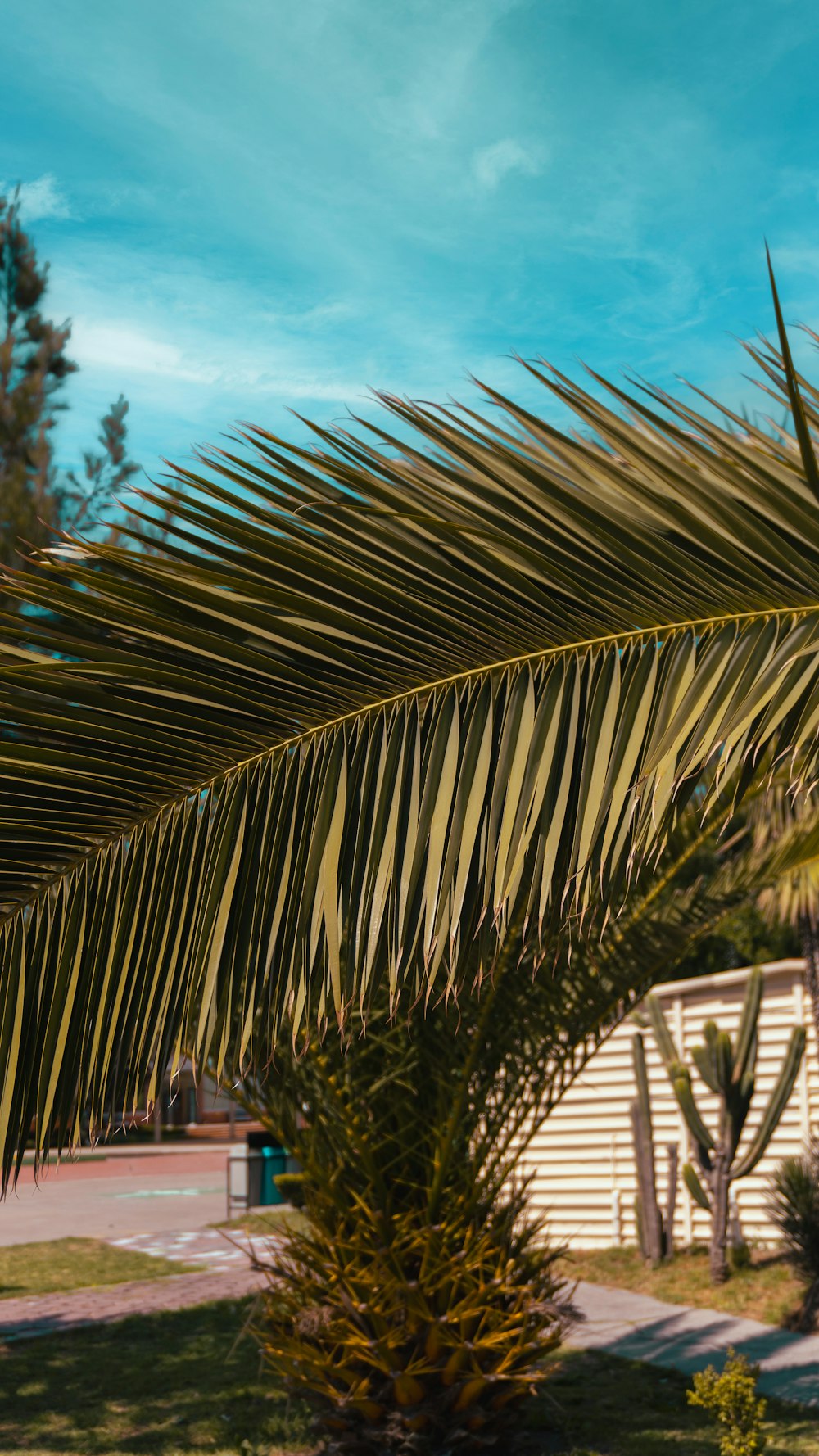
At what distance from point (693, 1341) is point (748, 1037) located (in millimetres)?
2532

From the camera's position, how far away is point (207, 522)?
2.15 m

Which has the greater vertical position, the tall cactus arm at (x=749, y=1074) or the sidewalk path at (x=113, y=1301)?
the tall cactus arm at (x=749, y=1074)

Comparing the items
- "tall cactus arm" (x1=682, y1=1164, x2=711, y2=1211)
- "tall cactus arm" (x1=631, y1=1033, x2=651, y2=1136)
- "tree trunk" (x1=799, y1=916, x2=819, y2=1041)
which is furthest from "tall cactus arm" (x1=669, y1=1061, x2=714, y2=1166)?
"tree trunk" (x1=799, y1=916, x2=819, y2=1041)

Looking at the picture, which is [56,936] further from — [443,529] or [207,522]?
[443,529]

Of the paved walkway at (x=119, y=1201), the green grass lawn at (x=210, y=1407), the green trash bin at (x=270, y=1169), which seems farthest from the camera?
the paved walkway at (x=119, y=1201)

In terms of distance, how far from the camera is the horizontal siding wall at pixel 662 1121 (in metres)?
10.7

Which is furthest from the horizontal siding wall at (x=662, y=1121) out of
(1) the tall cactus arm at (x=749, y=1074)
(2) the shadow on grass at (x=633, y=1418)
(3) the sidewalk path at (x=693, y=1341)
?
(2) the shadow on grass at (x=633, y=1418)

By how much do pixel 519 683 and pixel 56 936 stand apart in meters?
0.92

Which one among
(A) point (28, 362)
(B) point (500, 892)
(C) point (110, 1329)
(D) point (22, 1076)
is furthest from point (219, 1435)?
(A) point (28, 362)

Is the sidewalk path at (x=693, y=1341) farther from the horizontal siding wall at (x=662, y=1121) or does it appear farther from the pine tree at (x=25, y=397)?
the pine tree at (x=25, y=397)

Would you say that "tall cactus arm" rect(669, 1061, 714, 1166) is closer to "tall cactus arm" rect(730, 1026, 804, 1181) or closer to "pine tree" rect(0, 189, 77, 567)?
"tall cactus arm" rect(730, 1026, 804, 1181)

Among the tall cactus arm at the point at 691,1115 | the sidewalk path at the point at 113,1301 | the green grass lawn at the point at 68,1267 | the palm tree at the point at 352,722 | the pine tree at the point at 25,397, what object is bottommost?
the sidewalk path at the point at 113,1301

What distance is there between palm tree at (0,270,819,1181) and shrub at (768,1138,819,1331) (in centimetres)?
755

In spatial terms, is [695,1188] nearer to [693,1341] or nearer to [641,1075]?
[641,1075]
